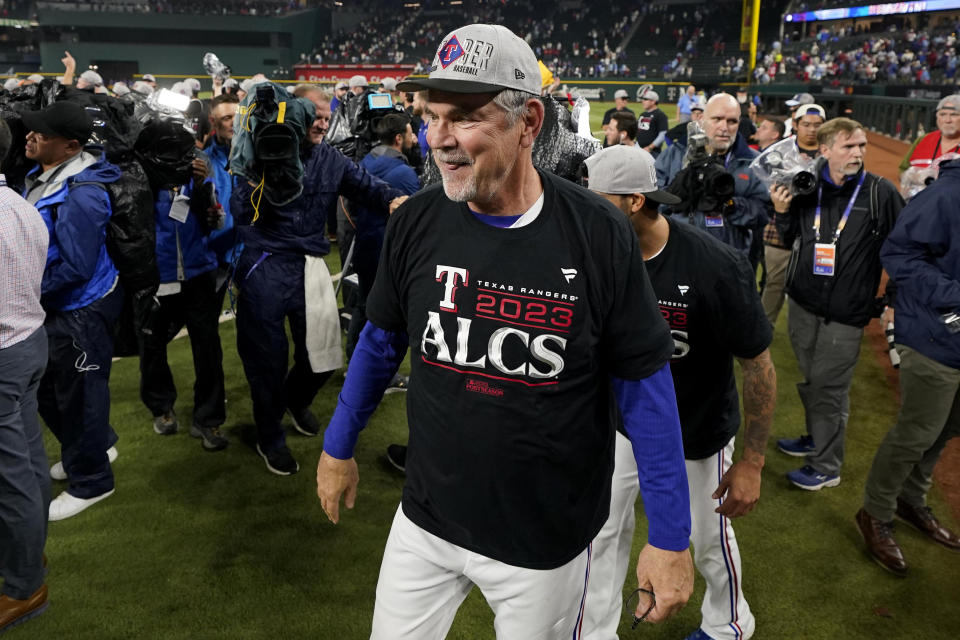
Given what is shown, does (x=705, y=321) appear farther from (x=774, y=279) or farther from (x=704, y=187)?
(x=774, y=279)

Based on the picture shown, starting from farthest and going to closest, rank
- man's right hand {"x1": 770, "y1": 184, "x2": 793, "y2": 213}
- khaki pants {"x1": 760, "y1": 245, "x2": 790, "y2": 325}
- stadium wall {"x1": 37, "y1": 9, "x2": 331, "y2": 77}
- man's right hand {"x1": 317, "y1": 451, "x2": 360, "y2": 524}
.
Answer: stadium wall {"x1": 37, "y1": 9, "x2": 331, "y2": 77} < khaki pants {"x1": 760, "y1": 245, "x2": 790, "y2": 325} < man's right hand {"x1": 770, "y1": 184, "x2": 793, "y2": 213} < man's right hand {"x1": 317, "y1": 451, "x2": 360, "y2": 524}

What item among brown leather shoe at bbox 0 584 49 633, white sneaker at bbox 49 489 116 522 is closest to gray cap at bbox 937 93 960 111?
white sneaker at bbox 49 489 116 522

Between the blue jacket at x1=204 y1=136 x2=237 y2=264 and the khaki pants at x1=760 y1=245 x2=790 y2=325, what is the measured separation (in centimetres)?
448

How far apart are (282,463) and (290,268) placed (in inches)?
50.7

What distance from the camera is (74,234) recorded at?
11.6 ft

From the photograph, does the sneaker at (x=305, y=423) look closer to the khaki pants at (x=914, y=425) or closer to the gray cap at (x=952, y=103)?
the khaki pants at (x=914, y=425)

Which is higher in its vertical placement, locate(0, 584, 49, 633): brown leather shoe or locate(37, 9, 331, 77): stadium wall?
locate(37, 9, 331, 77): stadium wall

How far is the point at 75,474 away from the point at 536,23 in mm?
52915

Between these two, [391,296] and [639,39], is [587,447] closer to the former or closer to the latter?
[391,296]

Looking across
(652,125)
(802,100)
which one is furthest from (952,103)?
(652,125)

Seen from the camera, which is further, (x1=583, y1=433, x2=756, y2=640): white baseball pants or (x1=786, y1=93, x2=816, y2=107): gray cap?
(x1=786, y1=93, x2=816, y2=107): gray cap

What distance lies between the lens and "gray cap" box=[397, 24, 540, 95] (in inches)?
64.4

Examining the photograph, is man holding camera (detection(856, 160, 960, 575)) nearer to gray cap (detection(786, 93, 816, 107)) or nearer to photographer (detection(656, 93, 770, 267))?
photographer (detection(656, 93, 770, 267))

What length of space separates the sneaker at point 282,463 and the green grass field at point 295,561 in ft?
0.19
